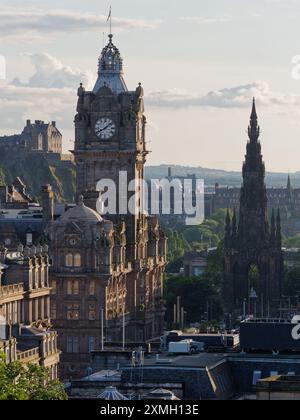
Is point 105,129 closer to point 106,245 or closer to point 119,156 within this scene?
point 119,156

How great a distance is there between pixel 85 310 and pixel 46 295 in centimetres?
810

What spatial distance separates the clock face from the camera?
142125 millimetres

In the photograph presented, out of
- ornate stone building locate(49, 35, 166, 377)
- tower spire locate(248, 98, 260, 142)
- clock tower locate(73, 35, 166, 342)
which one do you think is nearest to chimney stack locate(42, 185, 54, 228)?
ornate stone building locate(49, 35, 166, 377)

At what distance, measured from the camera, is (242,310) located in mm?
180000

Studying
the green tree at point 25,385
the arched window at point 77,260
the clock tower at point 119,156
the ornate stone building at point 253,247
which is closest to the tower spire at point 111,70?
the clock tower at point 119,156

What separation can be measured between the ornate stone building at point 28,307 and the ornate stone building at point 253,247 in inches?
2407

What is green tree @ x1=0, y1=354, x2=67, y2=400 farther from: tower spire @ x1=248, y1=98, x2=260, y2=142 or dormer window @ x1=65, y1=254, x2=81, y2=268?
tower spire @ x1=248, y1=98, x2=260, y2=142

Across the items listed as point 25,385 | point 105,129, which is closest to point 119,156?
point 105,129

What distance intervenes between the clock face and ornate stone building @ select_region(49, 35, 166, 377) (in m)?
0.07

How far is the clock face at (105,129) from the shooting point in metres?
142

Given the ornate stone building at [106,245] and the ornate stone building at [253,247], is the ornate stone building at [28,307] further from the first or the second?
the ornate stone building at [253,247]

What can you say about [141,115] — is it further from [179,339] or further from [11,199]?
[179,339]

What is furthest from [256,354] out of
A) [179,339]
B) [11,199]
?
[11,199]
